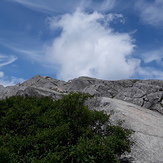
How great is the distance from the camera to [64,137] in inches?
394

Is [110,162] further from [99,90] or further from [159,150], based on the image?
[99,90]

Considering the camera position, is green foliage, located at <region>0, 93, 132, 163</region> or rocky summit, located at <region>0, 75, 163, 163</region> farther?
rocky summit, located at <region>0, 75, 163, 163</region>

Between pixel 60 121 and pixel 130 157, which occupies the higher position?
pixel 60 121

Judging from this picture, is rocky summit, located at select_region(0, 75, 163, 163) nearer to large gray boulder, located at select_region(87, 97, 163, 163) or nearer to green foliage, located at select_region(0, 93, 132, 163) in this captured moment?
large gray boulder, located at select_region(87, 97, 163, 163)

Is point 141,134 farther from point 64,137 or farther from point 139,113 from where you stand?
point 64,137

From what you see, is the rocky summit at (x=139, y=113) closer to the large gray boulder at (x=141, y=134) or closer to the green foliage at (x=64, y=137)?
the large gray boulder at (x=141, y=134)

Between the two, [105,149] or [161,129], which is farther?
[161,129]

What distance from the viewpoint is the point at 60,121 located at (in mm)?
11172

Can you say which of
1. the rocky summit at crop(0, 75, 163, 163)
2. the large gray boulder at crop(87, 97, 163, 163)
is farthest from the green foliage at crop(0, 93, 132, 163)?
the rocky summit at crop(0, 75, 163, 163)

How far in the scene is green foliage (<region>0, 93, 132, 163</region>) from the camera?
844 centimetres

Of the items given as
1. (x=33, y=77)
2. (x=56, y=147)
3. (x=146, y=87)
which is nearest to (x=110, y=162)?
(x=56, y=147)

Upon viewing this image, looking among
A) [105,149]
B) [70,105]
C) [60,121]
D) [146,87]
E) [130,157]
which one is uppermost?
[146,87]

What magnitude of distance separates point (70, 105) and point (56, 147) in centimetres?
342

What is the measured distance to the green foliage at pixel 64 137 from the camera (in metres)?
8.44
